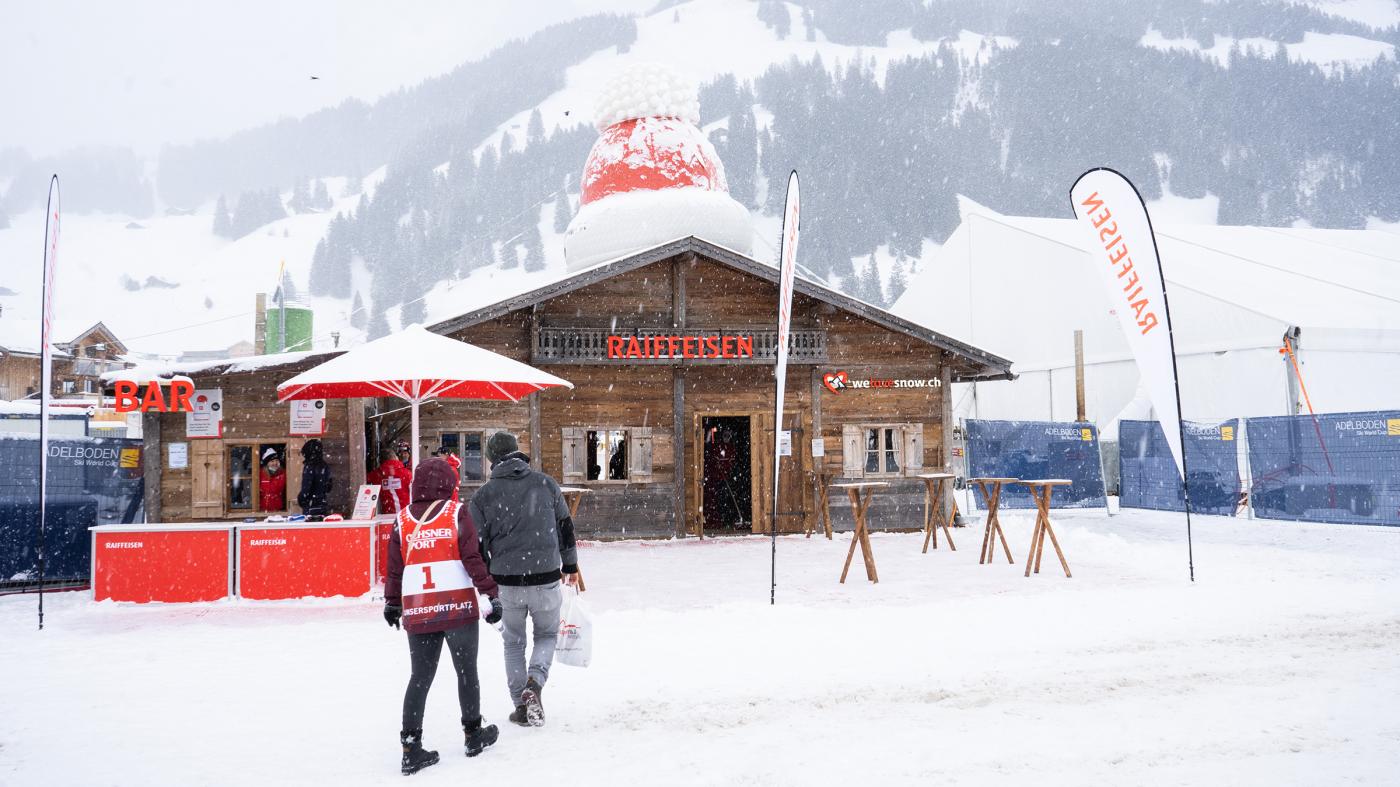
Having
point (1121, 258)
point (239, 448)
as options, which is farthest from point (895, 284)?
point (239, 448)

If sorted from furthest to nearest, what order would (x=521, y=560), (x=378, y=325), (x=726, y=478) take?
(x=378, y=325)
(x=726, y=478)
(x=521, y=560)

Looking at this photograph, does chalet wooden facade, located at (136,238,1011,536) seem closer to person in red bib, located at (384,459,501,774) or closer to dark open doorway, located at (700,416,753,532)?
dark open doorway, located at (700,416,753,532)

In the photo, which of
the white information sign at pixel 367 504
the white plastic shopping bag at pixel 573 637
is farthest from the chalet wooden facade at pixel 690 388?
the white plastic shopping bag at pixel 573 637

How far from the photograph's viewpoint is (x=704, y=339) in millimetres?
13969

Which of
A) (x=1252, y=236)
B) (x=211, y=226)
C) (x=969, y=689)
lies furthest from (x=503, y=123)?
(x=969, y=689)

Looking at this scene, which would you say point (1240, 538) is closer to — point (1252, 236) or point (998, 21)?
point (1252, 236)

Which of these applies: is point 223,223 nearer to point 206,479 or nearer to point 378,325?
point 378,325

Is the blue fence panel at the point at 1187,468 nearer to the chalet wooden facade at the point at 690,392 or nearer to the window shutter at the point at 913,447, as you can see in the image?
the window shutter at the point at 913,447

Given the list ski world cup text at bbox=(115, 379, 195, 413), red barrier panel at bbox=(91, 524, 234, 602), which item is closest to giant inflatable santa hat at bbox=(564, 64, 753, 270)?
ski world cup text at bbox=(115, 379, 195, 413)

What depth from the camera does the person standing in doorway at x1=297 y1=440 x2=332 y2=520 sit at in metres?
10.3

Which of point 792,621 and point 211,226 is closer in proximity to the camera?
point 792,621

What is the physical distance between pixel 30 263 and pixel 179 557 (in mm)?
143613

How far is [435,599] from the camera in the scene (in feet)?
14.4

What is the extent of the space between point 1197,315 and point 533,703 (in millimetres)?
21950
